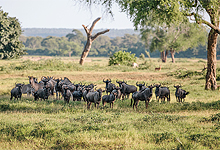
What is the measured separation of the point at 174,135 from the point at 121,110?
4.23 m

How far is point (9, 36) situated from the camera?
165ft

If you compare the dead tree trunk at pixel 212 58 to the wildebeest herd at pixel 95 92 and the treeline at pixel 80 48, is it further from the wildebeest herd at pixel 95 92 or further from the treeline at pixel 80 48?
the treeline at pixel 80 48

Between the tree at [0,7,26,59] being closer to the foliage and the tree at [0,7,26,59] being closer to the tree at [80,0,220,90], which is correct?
the foliage

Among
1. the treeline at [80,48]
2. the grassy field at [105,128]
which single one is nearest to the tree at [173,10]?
the grassy field at [105,128]

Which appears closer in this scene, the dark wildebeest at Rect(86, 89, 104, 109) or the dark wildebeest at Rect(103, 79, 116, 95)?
the dark wildebeest at Rect(86, 89, 104, 109)

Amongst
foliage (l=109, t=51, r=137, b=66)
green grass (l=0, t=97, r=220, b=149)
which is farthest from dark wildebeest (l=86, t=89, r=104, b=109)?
foliage (l=109, t=51, r=137, b=66)

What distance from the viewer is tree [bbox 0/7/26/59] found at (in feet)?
159

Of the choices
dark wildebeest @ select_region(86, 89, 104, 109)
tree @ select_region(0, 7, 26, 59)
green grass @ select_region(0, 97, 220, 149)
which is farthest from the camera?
tree @ select_region(0, 7, 26, 59)

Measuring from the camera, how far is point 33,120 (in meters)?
9.84

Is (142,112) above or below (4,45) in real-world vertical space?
below

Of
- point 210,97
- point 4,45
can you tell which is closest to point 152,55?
point 4,45

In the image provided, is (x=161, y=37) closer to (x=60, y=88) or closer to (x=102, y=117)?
(x=60, y=88)

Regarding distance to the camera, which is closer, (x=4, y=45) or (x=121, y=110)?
(x=121, y=110)

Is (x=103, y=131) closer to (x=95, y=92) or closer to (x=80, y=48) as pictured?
(x=95, y=92)
